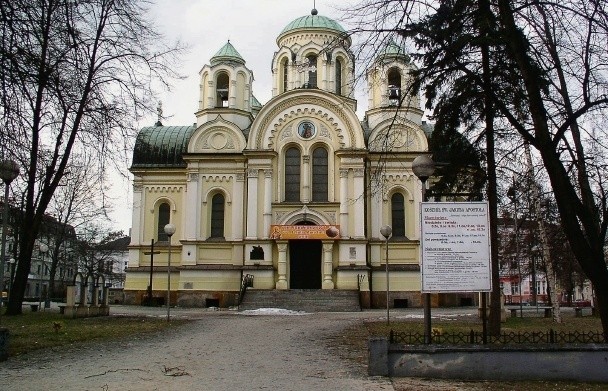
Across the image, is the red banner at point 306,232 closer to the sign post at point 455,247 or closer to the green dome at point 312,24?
the green dome at point 312,24

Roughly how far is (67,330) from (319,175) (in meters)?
20.9

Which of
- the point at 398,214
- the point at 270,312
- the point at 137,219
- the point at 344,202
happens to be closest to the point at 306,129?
the point at 344,202

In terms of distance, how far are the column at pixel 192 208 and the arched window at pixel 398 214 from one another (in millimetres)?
11543

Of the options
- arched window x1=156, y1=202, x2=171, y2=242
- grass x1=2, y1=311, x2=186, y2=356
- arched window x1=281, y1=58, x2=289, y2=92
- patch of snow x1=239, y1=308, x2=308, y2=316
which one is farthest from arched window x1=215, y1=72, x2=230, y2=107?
grass x1=2, y1=311, x2=186, y2=356

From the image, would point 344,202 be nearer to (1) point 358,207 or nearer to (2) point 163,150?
(1) point 358,207

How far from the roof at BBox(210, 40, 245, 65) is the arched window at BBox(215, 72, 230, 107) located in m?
0.94

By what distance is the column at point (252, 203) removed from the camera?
119 ft

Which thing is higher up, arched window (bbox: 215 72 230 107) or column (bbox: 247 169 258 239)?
arched window (bbox: 215 72 230 107)

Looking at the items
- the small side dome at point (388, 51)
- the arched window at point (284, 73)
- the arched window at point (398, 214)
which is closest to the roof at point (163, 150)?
the arched window at point (284, 73)

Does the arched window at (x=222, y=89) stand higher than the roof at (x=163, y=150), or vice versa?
the arched window at (x=222, y=89)

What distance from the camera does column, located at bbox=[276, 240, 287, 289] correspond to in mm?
35625

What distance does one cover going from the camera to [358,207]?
3594 centimetres

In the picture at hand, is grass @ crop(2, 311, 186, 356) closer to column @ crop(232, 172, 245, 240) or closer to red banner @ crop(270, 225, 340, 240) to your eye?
red banner @ crop(270, 225, 340, 240)

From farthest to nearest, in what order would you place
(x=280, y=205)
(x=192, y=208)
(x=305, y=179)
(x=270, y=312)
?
1. (x=192, y=208)
2. (x=305, y=179)
3. (x=280, y=205)
4. (x=270, y=312)
